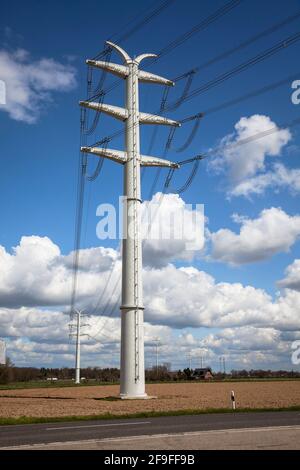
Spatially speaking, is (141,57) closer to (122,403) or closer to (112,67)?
(112,67)

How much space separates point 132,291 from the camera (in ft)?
151

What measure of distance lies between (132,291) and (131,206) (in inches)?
293

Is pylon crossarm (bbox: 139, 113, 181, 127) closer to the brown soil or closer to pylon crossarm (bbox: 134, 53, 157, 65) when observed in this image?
pylon crossarm (bbox: 134, 53, 157, 65)

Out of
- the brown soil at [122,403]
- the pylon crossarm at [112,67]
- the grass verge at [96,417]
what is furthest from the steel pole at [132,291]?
the grass verge at [96,417]

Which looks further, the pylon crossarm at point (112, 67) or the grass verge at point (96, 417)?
the pylon crossarm at point (112, 67)

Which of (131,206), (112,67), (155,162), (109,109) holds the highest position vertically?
(112,67)

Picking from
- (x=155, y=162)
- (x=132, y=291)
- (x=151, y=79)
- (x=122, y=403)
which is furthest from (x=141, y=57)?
(x=122, y=403)

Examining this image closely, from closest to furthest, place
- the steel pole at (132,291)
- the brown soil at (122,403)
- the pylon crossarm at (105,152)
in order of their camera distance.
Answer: the brown soil at (122,403)
the steel pole at (132,291)
the pylon crossarm at (105,152)

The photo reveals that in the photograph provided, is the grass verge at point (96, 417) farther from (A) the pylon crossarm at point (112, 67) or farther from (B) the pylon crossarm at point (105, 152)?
(A) the pylon crossarm at point (112, 67)

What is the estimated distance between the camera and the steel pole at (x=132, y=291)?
45.3m

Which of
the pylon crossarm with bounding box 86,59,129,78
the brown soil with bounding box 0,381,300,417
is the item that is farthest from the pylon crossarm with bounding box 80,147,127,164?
the brown soil with bounding box 0,381,300,417

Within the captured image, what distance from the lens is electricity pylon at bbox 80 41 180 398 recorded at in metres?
45.4
